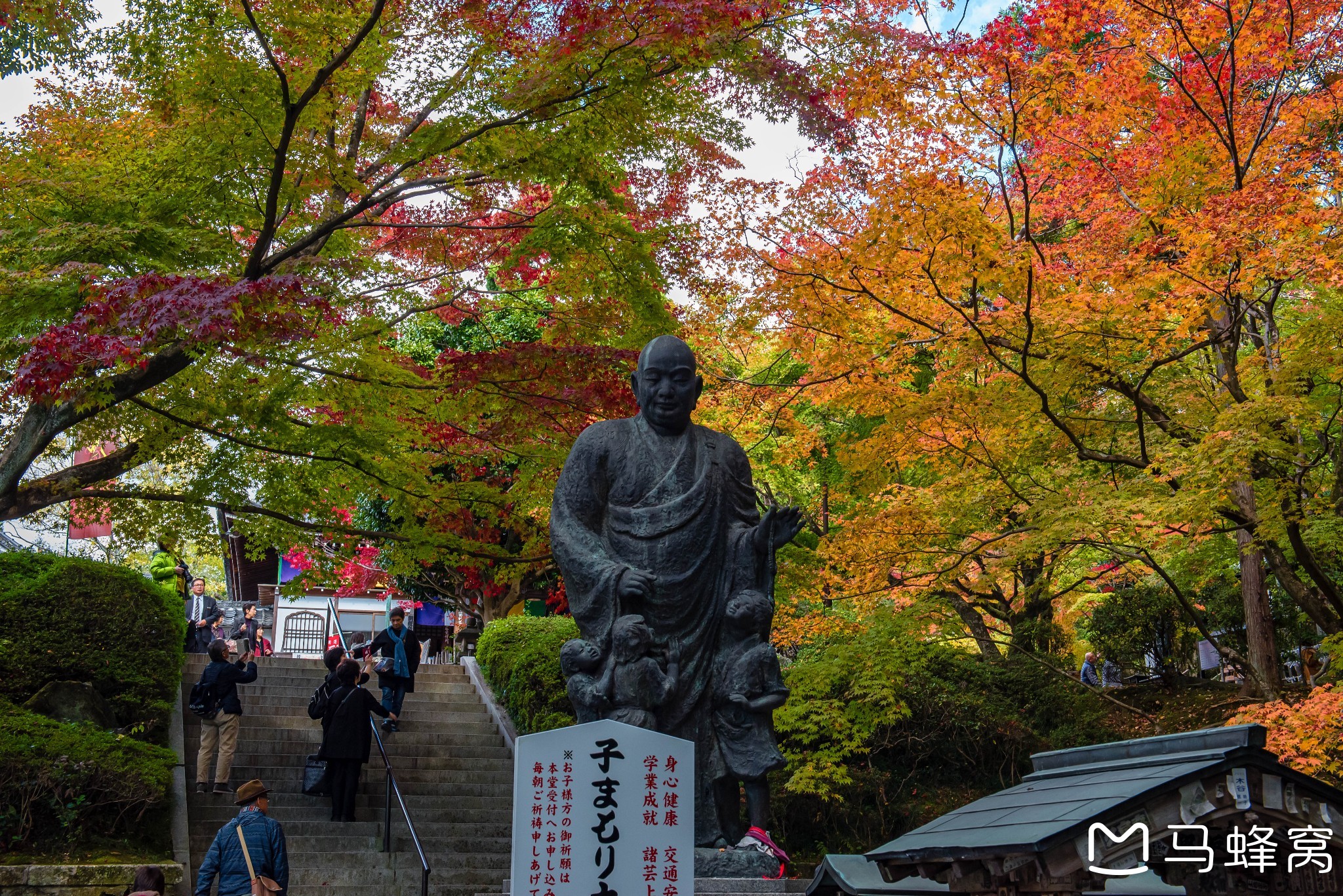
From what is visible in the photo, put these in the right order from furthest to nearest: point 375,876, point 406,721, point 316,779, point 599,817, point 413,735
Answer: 1. point 406,721
2. point 413,735
3. point 316,779
4. point 375,876
5. point 599,817

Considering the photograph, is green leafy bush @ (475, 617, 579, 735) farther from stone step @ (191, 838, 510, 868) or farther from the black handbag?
the black handbag

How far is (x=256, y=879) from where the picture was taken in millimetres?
6707

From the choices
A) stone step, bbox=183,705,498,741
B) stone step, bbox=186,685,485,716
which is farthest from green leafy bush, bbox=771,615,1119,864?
stone step, bbox=186,685,485,716

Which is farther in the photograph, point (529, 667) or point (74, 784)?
point (529, 667)

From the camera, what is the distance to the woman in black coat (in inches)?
443

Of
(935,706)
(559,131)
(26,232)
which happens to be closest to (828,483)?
(935,706)

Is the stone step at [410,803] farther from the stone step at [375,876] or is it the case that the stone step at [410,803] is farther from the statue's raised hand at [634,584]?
the statue's raised hand at [634,584]

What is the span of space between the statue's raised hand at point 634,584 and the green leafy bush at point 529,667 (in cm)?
641

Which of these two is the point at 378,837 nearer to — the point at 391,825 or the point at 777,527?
the point at 391,825

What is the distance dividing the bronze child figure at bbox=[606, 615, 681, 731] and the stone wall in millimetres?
5184

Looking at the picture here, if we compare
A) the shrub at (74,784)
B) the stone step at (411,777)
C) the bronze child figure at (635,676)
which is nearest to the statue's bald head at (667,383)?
the bronze child figure at (635,676)

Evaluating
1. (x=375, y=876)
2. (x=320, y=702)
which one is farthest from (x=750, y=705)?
(x=320, y=702)

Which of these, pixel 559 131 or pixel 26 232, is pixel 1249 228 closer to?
pixel 559 131

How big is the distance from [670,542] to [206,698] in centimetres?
752
